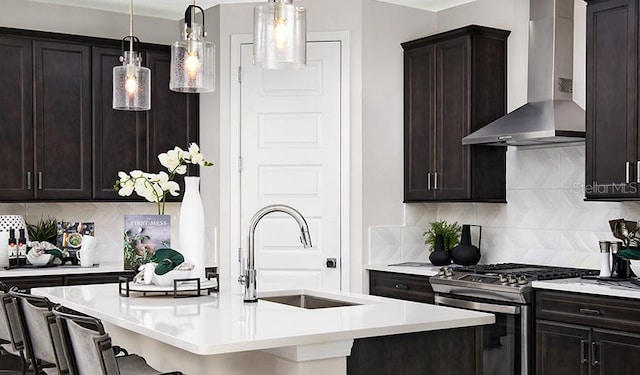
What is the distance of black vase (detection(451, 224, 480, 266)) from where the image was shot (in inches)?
215

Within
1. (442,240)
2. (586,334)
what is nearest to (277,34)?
(586,334)

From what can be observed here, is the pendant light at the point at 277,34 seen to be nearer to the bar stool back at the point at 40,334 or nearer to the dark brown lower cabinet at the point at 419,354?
the dark brown lower cabinet at the point at 419,354

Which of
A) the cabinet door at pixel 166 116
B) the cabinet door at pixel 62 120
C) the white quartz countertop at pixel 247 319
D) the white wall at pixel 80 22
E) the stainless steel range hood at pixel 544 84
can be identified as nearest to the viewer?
the white quartz countertop at pixel 247 319

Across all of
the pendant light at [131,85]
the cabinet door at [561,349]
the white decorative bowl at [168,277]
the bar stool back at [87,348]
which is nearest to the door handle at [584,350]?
the cabinet door at [561,349]

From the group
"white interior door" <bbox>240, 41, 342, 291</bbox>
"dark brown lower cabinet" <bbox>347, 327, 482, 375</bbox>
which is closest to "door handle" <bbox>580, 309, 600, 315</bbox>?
"dark brown lower cabinet" <bbox>347, 327, 482, 375</bbox>

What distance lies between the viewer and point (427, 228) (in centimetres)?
613

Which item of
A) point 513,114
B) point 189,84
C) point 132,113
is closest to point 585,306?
point 513,114

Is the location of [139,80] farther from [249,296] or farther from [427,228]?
[427,228]

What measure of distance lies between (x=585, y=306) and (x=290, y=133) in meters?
2.50

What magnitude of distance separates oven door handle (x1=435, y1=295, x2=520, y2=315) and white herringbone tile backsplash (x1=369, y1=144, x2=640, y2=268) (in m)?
0.71

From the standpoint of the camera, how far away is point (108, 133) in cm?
582

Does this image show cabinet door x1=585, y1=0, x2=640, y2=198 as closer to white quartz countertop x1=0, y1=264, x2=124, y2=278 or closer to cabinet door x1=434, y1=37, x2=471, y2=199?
cabinet door x1=434, y1=37, x2=471, y2=199

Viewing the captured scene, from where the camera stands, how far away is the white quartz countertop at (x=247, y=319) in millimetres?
2434

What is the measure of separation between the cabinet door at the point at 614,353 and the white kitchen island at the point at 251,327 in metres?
1.34
